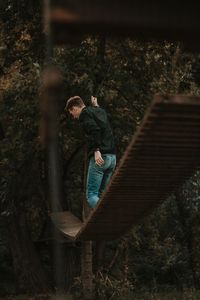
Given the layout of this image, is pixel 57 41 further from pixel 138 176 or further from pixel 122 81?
pixel 122 81

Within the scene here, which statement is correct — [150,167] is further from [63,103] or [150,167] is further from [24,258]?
A: [24,258]

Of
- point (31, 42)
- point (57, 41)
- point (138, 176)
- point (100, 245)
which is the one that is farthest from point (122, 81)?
point (57, 41)

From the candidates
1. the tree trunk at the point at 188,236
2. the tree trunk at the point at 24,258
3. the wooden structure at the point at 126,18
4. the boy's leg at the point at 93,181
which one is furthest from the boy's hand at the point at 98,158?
the tree trunk at the point at 188,236

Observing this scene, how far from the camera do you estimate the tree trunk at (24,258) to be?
1299 centimetres

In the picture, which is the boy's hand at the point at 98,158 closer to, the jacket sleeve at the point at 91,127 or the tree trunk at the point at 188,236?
the jacket sleeve at the point at 91,127

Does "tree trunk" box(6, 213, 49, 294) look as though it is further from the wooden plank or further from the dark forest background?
the wooden plank

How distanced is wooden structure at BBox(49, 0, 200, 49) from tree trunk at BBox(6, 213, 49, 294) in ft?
35.5

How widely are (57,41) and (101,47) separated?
8039 millimetres

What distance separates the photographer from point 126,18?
2258mm

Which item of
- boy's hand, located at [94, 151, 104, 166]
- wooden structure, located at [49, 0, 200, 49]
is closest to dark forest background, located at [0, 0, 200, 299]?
boy's hand, located at [94, 151, 104, 166]

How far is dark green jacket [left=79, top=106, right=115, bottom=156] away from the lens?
22.7 feet

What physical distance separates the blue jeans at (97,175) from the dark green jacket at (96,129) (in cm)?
9

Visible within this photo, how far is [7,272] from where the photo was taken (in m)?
16.3

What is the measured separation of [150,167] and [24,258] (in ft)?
27.2
